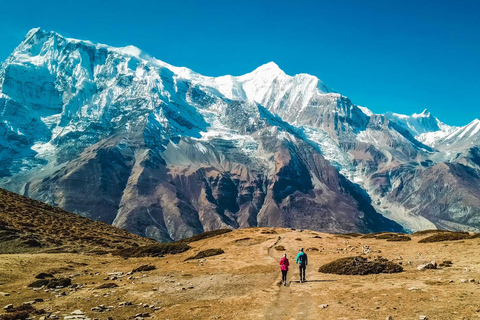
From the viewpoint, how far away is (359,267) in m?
34.8

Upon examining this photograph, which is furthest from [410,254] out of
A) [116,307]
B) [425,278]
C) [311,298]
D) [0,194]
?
[0,194]

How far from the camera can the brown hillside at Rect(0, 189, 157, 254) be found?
54.8 metres

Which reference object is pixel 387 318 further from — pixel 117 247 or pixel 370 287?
pixel 117 247

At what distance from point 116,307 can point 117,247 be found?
151ft

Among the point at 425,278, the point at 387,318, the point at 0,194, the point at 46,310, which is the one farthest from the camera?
the point at 0,194

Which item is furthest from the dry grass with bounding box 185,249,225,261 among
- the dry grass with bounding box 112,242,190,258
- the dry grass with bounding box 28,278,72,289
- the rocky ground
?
the dry grass with bounding box 28,278,72,289

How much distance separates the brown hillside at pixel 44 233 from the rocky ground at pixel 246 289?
8898mm

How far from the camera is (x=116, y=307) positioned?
25750 millimetres

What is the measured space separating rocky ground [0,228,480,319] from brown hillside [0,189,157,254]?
8898 mm

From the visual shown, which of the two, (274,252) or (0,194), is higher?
(0,194)

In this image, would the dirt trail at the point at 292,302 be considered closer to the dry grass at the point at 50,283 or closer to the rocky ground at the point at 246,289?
the rocky ground at the point at 246,289

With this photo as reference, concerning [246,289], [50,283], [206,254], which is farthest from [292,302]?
[206,254]

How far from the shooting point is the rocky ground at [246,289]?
2303 centimetres

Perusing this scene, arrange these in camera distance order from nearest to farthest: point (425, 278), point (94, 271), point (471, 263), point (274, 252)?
point (425, 278) < point (471, 263) < point (94, 271) < point (274, 252)
